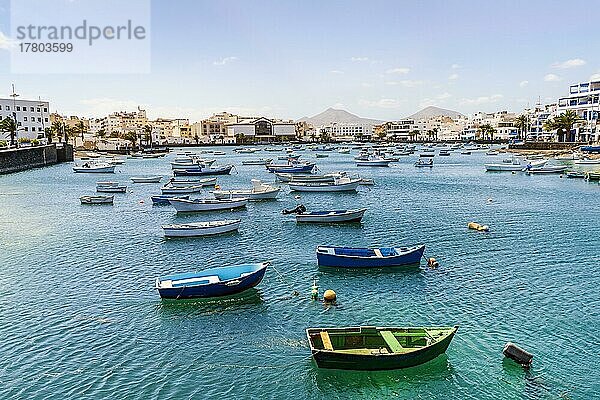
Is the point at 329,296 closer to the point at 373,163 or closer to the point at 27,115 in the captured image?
the point at 373,163

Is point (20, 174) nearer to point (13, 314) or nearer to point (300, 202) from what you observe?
point (300, 202)

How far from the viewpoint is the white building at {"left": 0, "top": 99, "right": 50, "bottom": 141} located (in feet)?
469

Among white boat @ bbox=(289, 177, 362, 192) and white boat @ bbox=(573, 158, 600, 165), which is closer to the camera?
white boat @ bbox=(289, 177, 362, 192)

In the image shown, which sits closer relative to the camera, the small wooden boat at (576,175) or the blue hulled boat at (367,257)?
the blue hulled boat at (367,257)

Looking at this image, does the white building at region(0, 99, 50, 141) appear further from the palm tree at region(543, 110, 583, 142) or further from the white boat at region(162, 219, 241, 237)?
the palm tree at region(543, 110, 583, 142)

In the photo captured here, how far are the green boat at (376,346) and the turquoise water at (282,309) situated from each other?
0.43 m

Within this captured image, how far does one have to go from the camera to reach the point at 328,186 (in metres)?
65.4

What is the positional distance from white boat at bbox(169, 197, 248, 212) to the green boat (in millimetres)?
33319

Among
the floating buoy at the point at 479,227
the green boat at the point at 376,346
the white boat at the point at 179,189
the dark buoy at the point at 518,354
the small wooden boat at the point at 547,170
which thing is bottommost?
the dark buoy at the point at 518,354

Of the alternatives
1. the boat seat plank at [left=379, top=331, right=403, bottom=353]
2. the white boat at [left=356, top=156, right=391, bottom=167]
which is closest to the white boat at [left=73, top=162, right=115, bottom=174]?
the white boat at [left=356, top=156, right=391, bottom=167]

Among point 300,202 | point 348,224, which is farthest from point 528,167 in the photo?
point 348,224

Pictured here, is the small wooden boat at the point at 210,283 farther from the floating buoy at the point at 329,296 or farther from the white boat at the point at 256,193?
the white boat at the point at 256,193

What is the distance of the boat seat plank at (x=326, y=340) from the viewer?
1903 centimetres

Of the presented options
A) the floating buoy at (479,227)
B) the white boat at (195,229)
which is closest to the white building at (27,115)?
the white boat at (195,229)
